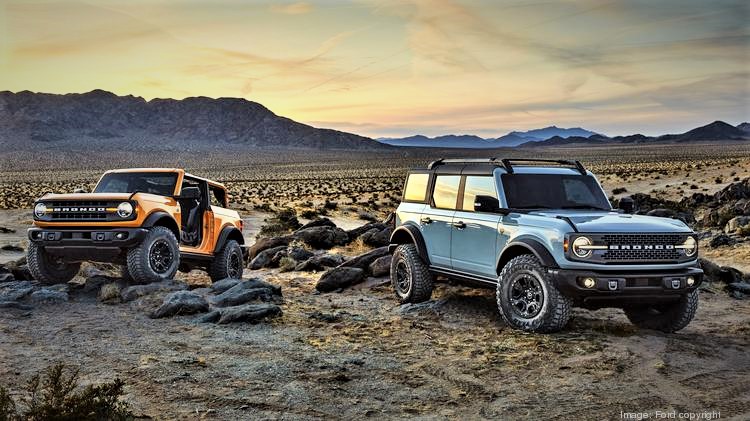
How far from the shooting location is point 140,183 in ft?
46.6

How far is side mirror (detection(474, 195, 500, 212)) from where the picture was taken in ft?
33.1

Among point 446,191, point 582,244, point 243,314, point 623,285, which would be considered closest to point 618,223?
point 582,244

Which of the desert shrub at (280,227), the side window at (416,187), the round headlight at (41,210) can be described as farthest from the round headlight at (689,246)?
the desert shrub at (280,227)

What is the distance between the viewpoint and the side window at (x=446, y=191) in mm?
11492

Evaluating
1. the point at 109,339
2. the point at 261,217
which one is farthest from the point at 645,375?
the point at 261,217

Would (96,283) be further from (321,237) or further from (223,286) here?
(321,237)

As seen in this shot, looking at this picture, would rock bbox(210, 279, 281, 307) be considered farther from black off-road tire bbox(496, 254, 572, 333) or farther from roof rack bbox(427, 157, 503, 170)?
black off-road tire bbox(496, 254, 572, 333)

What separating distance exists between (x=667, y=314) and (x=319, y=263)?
985 cm

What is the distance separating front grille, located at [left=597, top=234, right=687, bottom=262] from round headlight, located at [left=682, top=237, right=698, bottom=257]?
12 cm

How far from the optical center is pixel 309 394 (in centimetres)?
734

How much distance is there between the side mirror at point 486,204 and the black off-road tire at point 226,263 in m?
6.67

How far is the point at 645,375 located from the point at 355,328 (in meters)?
4.16

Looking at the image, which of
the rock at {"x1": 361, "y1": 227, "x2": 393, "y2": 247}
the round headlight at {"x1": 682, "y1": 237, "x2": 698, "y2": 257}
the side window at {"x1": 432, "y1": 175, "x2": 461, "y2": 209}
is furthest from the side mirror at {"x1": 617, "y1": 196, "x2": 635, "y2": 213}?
the rock at {"x1": 361, "y1": 227, "x2": 393, "y2": 247}

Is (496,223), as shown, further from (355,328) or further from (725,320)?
(725,320)
